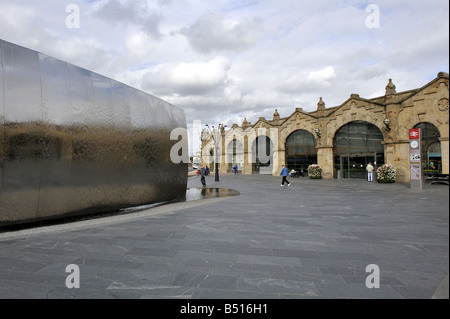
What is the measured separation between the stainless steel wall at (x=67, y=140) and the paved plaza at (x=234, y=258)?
3.53 ft

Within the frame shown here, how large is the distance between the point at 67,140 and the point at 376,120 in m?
22.7

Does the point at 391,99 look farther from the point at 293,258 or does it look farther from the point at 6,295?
the point at 6,295

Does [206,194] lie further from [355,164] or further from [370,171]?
[355,164]

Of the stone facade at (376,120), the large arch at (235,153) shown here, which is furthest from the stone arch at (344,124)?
the large arch at (235,153)

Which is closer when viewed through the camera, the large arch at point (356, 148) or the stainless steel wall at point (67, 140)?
the stainless steel wall at point (67, 140)

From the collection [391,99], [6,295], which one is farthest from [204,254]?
[391,99]

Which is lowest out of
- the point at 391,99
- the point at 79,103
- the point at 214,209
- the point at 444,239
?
the point at 214,209

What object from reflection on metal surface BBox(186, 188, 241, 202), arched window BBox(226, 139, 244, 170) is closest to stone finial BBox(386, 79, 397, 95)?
reflection on metal surface BBox(186, 188, 241, 202)

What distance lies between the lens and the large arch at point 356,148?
75.7 feet

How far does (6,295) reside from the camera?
328 centimetres

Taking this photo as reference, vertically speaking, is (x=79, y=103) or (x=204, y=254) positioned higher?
(x=79, y=103)

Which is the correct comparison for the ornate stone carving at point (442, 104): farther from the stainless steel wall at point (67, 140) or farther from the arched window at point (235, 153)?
the arched window at point (235, 153)

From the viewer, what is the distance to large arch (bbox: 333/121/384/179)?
2308cm
